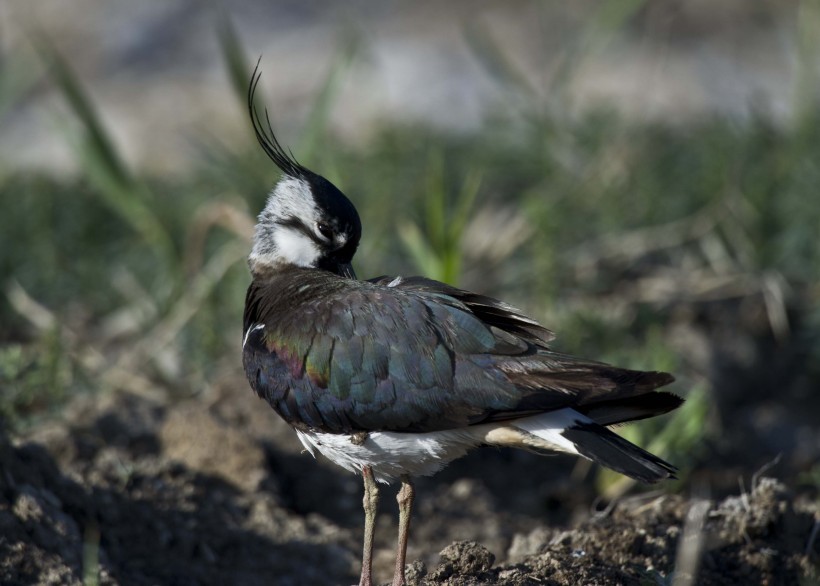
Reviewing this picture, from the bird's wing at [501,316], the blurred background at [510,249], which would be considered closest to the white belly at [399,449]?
the bird's wing at [501,316]

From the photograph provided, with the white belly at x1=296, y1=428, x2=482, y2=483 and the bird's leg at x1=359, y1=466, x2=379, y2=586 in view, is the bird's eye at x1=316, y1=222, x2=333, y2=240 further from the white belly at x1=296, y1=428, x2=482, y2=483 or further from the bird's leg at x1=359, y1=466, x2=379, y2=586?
the bird's leg at x1=359, y1=466, x2=379, y2=586

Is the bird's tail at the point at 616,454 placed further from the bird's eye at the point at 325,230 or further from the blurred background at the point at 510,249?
the blurred background at the point at 510,249

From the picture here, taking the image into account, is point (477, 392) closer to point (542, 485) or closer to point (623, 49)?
point (542, 485)

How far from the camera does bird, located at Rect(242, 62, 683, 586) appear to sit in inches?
169

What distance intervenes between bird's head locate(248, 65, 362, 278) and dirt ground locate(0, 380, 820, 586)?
120 centimetres

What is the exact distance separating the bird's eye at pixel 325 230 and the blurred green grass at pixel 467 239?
1373mm

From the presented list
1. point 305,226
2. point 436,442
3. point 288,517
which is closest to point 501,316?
point 436,442

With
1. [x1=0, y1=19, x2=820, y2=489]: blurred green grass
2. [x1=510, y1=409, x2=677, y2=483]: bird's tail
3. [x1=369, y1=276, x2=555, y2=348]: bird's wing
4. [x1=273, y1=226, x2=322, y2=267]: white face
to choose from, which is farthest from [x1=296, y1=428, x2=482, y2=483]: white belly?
[x1=0, y1=19, x2=820, y2=489]: blurred green grass

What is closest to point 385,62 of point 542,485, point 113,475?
point 542,485

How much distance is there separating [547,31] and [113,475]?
745cm

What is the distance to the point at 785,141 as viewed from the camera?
8961mm

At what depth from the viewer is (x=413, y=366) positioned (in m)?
4.48

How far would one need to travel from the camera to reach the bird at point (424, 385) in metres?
4.30

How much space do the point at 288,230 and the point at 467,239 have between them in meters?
2.85
